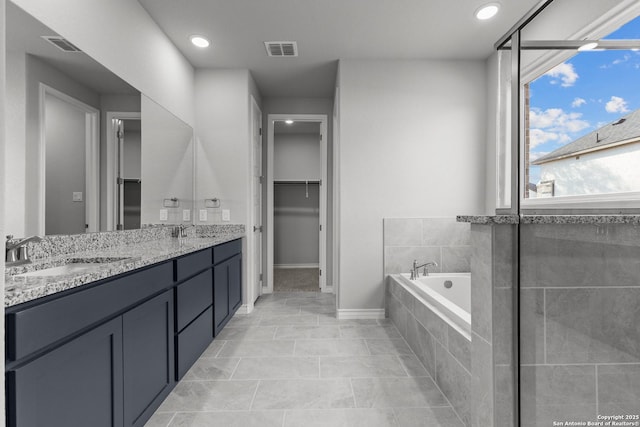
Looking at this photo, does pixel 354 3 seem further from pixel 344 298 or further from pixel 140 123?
pixel 344 298

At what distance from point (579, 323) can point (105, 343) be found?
5.33ft

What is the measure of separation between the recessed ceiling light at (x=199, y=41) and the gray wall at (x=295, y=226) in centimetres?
351

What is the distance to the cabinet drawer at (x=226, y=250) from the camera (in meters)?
2.65

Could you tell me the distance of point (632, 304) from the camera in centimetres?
79

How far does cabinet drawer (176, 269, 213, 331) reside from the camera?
76.9 inches

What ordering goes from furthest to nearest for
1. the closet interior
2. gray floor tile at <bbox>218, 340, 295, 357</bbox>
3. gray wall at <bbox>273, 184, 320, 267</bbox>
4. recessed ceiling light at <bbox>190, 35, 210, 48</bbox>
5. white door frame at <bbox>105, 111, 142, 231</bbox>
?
gray wall at <bbox>273, 184, 320, 267</bbox> < the closet interior < recessed ceiling light at <bbox>190, 35, 210, 48</bbox> < gray floor tile at <bbox>218, 340, 295, 357</bbox> < white door frame at <bbox>105, 111, 142, 231</bbox>

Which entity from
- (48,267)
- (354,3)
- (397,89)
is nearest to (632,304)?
(48,267)

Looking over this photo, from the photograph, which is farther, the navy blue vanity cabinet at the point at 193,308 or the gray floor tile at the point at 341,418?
the navy blue vanity cabinet at the point at 193,308

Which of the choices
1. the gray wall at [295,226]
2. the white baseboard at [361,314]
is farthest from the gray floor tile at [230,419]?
the gray wall at [295,226]

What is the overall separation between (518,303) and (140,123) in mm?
2635

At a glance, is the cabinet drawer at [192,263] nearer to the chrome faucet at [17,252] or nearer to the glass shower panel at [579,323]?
the chrome faucet at [17,252]

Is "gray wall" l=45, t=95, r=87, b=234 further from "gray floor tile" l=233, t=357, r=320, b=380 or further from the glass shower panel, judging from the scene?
the glass shower panel

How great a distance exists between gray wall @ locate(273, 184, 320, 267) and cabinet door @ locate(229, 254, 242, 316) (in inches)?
117

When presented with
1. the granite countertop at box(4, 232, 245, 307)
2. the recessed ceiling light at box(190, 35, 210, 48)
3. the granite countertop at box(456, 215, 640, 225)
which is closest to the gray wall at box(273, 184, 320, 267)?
the recessed ceiling light at box(190, 35, 210, 48)
